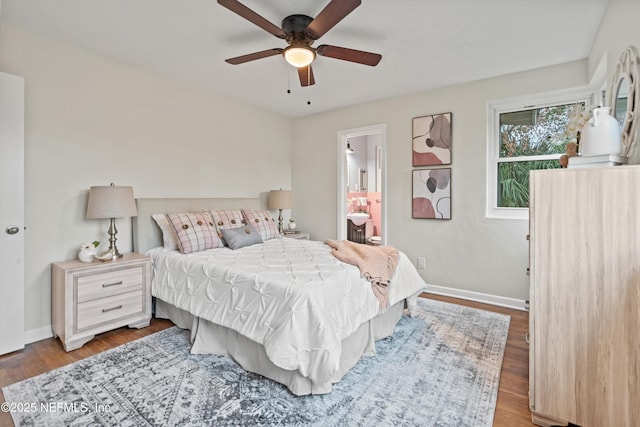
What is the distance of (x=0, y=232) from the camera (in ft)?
7.43

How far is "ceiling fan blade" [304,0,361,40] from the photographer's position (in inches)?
67.8

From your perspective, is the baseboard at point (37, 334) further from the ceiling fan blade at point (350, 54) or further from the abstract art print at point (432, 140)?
the abstract art print at point (432, 140)

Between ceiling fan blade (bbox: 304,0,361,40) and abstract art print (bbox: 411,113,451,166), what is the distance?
215cm

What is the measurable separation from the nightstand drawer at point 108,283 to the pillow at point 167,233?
37cm

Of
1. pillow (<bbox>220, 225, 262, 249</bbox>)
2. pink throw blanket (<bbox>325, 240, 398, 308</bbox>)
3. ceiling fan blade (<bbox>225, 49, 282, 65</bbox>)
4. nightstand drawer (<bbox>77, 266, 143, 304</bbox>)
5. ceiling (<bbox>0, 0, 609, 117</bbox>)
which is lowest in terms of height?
nightstand drawer (<bbox>77, 266, 143, 304</bbox>)

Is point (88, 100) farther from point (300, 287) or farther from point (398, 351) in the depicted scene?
point (398, 351)

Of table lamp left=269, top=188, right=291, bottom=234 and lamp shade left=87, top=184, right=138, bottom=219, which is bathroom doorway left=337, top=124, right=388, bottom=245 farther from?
lamp shade left=87, top=184, right=138, bottom=219

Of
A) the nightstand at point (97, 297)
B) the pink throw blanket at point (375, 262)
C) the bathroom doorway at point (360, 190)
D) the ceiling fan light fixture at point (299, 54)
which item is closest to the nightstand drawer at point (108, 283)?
the nightstand at point (97, 297)

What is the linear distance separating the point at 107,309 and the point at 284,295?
5.68 feet

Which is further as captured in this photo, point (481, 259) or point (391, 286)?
point (481, 259)

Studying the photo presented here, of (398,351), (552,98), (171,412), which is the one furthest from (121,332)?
(552,98)

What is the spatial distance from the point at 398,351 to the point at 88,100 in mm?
3512

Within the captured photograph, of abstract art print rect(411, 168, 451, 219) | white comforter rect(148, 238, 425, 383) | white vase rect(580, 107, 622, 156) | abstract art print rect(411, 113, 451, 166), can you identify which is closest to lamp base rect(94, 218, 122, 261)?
white comforter rect(148, 238, 425, 383)

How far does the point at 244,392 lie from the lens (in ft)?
6.06
